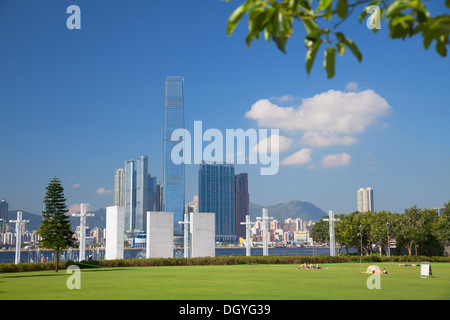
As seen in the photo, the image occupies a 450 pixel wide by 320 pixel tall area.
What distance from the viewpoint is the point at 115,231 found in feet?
126

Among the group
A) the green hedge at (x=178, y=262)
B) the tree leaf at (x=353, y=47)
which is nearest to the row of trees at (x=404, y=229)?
the green hedge at (x=178, y=262)

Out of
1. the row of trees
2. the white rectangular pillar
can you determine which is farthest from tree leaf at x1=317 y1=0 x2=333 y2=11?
the row of trees

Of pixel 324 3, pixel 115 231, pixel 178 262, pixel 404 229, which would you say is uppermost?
pixel 324 3

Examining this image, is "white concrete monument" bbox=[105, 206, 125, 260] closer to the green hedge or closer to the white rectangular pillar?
the green hedge

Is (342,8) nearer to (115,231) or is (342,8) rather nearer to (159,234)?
(115,231)

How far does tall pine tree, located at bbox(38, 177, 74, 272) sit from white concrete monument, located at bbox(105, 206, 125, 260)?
20.2 ft

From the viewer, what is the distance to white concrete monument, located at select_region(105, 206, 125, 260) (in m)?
38.2

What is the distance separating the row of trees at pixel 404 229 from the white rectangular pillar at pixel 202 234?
24558mm

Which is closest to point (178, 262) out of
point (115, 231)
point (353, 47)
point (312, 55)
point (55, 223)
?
point (115, 231)

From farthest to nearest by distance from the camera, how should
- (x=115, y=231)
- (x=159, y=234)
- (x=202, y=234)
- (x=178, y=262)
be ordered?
(x=202, y=234) → (x=159, y=234) → (x=178, y=262) → (x=115, y=231)

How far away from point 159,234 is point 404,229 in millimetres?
35373

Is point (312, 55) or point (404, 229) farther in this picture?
point (404, 229)

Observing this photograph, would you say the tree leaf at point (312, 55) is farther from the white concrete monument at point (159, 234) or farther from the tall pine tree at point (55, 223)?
the white concrete monument at point (159, 234)
